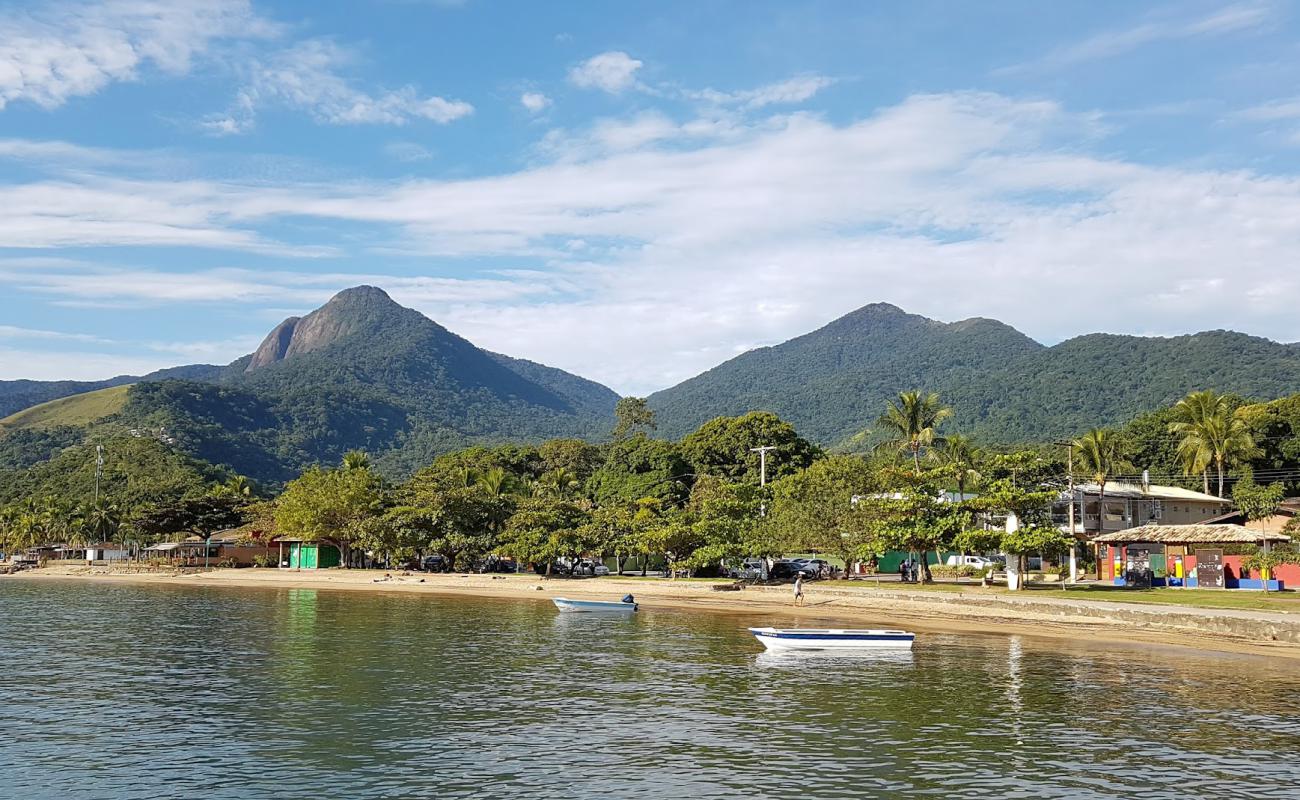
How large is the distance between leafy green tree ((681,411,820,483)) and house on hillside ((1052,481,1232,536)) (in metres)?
35.6

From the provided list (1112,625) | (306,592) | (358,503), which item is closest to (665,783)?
(1112,625)

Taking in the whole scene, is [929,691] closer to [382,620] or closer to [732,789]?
[732,789]

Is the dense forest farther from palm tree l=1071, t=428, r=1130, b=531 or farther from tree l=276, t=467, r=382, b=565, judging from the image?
palm tree l=1071, t=428, r=1130, b=531

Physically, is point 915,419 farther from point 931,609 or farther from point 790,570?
point 931,609

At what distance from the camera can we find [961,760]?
2275 cm

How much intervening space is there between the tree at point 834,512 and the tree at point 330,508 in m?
40.6

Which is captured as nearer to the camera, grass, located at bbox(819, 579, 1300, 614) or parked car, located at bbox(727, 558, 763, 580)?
grass, located at bbox(819, 579, 1300, 614)

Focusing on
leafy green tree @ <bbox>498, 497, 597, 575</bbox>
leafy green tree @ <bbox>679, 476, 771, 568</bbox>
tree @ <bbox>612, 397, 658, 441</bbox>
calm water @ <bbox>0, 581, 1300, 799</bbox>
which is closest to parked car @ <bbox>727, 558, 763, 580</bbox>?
leafy green tree @ <bbox>679, 476, 771, 568</bbox>

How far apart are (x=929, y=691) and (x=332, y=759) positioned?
742 inches

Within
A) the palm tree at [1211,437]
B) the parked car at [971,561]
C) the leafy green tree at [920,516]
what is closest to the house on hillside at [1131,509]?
the palm tree at [1211,437]

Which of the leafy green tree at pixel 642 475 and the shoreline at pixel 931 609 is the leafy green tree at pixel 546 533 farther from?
the leafy green tree at pixel 642 475

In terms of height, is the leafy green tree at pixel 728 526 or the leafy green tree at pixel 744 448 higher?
the leafy green tree at pixel 744 448

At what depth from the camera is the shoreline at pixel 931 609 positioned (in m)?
42.1

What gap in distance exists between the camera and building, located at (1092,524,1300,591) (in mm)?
58344
